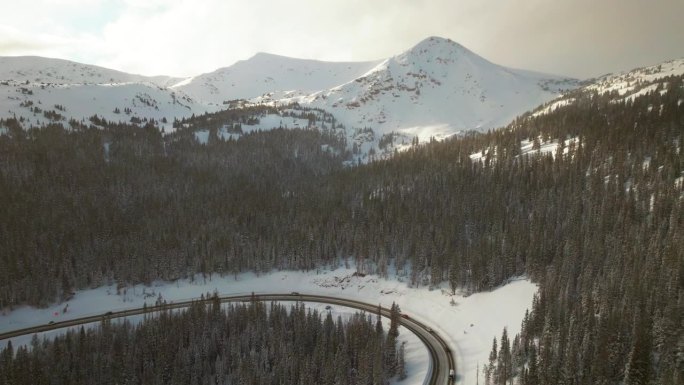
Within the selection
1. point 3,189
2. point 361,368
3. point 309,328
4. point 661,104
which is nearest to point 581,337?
point 361,368

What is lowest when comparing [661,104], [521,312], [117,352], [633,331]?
[117,352]

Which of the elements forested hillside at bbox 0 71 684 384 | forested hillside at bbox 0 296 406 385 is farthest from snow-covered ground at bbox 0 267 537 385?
forested hillside at bbox 0 296 406 385

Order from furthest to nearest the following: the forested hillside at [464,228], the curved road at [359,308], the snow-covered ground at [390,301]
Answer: the snow-covered ground at [390,301] → the curved road at [359,308] → the forested hillside at [464,228]

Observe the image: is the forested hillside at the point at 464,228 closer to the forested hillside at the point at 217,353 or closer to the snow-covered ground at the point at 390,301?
the snow-covered ground at the point at 390,301

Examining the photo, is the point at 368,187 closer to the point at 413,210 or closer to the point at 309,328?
the point at 413,210

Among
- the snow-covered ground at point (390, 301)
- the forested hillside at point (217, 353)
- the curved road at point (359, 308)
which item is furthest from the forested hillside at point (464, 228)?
the forested hillside at point (217, 353)

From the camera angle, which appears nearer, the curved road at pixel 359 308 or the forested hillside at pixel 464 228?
the forested hillside at pixel 464 228

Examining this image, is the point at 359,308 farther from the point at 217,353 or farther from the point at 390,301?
the point at 217,353

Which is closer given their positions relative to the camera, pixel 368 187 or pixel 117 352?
pixel 117 352
